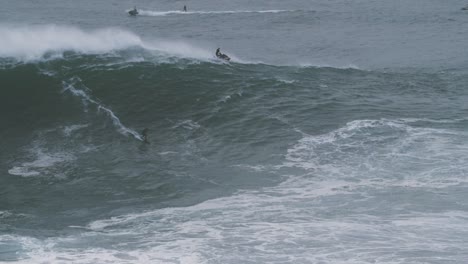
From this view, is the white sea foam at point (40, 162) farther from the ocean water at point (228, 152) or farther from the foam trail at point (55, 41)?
the foam trail at point (55, 41)

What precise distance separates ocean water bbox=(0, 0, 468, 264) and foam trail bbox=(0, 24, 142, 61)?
11cm

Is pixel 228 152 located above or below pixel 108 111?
Result: below

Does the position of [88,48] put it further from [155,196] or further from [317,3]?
[317,3]

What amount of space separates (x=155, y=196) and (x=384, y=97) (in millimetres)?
14478

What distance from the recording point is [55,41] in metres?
35.6

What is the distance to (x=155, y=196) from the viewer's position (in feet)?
66.4

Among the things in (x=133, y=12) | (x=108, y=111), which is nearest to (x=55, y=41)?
(x=108, y=111)

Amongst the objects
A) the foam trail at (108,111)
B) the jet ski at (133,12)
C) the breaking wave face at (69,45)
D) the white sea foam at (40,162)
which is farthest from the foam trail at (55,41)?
the jet ski at (133,12)

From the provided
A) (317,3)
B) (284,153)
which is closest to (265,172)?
(284,153)

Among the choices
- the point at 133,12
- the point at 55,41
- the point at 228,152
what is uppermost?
the point at 133,12

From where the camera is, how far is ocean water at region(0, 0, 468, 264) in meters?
16.5

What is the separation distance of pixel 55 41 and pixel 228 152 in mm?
15628

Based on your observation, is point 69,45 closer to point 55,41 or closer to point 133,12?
point 55,41

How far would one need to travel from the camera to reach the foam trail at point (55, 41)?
33562 millimetres
